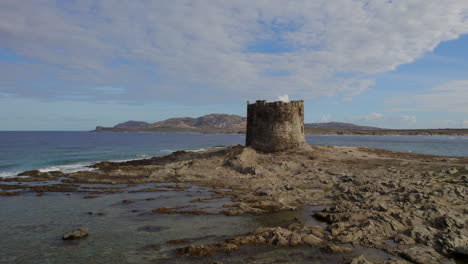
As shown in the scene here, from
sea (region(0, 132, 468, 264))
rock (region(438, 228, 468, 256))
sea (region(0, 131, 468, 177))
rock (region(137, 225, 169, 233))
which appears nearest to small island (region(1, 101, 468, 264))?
rock (region(438, 228, 468, 256))

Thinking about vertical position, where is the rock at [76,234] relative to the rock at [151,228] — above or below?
above

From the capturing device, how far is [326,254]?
9000mm

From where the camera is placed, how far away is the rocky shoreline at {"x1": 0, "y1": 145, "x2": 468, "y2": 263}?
9.68 m

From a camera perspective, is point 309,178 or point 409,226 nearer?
point 409,226

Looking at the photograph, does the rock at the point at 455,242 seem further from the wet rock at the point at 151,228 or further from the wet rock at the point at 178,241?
the wet rock at the point at 151,228

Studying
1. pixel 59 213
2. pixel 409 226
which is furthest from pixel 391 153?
pixel 59 213

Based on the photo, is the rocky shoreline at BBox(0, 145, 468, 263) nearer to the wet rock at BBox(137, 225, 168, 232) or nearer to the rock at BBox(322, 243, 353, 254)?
the rock at BBox(322, 243, 353, 254)

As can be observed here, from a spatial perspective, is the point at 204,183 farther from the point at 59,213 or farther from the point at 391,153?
the point at 391,153

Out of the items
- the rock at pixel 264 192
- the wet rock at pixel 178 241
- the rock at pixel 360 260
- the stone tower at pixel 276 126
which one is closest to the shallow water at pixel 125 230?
the wet rock at pixel 178 241

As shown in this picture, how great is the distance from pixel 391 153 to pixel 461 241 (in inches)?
918

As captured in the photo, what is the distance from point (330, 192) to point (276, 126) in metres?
11.0

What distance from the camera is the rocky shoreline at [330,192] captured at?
381 inches

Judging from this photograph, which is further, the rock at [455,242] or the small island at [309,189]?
the small island at [309,189]

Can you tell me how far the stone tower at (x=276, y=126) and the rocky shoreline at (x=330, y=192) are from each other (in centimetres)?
100
